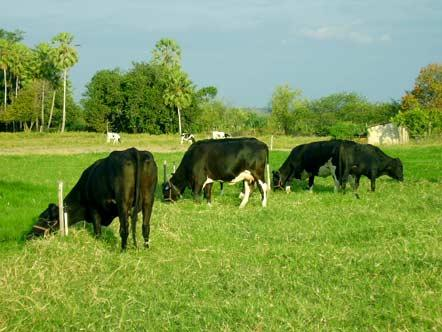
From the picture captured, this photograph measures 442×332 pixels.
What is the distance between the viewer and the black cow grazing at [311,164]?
1820 centimetres

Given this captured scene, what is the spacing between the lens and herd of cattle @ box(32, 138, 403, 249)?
10422 mm

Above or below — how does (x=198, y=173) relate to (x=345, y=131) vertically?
below

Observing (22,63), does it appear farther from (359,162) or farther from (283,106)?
(359,162)

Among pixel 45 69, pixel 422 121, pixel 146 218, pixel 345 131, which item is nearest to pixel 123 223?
pixel 146 218

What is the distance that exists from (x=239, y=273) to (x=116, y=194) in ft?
10.5

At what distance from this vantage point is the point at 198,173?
636 inches

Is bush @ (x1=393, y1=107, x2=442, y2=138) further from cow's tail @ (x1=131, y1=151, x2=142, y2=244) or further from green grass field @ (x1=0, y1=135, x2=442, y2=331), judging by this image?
cow's tail @ (x1=131, y1=151, x2=142, y2=244)

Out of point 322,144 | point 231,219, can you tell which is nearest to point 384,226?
point 231,219

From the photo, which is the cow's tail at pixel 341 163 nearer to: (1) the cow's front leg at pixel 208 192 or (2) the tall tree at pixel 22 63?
(1) the cow's front leg at pixel 208 192

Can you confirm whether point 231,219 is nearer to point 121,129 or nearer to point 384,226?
point 384,226

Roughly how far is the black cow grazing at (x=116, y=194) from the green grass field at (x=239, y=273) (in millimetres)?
386

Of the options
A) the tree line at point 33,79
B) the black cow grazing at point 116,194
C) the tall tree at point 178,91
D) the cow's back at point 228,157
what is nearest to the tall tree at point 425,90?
the tall tree at point 178,91

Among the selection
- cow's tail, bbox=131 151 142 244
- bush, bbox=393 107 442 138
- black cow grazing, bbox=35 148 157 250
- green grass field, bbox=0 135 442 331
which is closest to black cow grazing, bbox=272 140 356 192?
green grass field, bbox=0 135 442 331

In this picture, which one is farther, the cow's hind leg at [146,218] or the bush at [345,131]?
the bush at [345,131]
